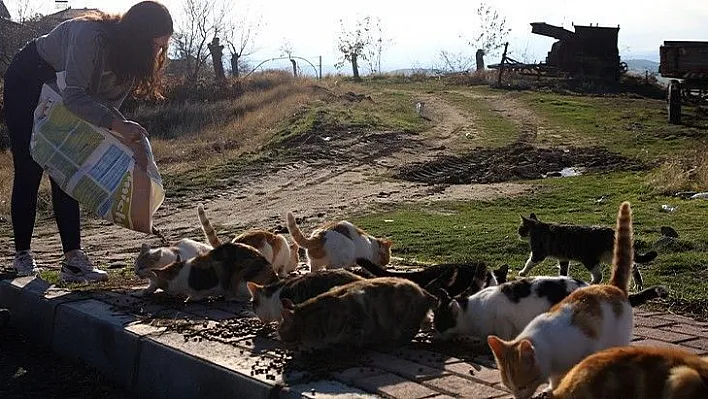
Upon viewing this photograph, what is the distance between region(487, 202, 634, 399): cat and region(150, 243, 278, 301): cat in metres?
2.21

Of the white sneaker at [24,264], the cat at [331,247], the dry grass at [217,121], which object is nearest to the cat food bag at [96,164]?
the white sneaker at [24,264]

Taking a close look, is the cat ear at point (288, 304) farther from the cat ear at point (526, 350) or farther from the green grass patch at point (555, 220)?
the green grass patch at point (555, 220)

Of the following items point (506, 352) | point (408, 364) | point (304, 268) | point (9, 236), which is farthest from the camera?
point (9, 236)

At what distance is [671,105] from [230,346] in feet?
62.4

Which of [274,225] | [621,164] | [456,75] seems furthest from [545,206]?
[456,75]

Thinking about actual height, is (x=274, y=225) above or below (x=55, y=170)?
below

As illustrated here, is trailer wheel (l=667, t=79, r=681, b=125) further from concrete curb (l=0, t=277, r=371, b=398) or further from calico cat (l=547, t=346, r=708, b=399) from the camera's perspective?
calico cat (l=547, t=346, r=708, b=399)

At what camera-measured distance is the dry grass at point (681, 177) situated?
12.0 m

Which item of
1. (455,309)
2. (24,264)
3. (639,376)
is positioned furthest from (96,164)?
(639,376)

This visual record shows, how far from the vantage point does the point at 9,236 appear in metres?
11.3

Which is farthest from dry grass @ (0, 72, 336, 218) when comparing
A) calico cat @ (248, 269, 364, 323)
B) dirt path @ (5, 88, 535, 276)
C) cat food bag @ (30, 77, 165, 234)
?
calico cat @ (248, 269, 364, 323)

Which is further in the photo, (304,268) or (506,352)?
(304,268)

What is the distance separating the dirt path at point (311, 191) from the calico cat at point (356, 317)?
440cm

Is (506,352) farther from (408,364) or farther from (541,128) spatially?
(541,128)
